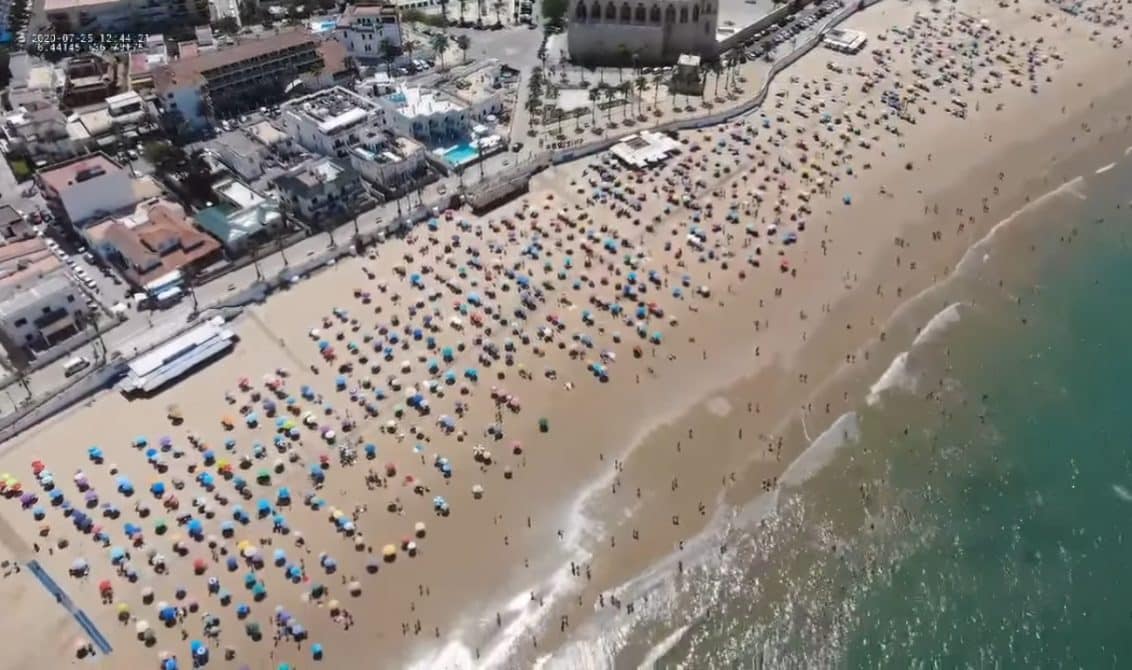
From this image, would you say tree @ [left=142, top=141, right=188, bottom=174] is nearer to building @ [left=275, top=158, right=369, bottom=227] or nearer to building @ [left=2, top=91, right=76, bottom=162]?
building @ [left=2, top=91, right=76, bottom=162]

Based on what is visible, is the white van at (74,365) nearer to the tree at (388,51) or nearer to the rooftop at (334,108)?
the rooftop at (334,108)

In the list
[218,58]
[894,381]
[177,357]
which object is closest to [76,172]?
[218,58]

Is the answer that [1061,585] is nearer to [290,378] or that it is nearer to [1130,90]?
[290,378]

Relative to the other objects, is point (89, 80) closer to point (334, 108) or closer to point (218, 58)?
point (218, 58)

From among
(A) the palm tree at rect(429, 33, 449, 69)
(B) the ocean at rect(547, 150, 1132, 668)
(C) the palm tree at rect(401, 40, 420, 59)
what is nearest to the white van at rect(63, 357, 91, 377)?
(B) the ocean at rect(547, 150, 1132, 668)

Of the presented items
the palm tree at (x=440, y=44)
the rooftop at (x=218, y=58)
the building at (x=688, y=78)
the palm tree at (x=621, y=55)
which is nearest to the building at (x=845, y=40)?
the building at (x=688, y=78)
